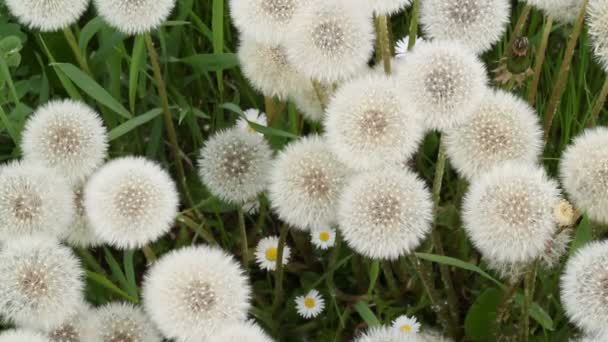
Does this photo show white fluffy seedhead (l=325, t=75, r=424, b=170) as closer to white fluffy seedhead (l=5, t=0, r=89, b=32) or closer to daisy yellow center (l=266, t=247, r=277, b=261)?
daisy yellow center (l=266, t=247, r=277, b=261)

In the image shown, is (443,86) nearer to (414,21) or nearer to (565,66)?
(414,21)

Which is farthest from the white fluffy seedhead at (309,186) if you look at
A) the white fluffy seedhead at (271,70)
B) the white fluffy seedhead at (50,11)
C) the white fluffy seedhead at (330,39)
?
the white fluffy seedhead at (50,11)

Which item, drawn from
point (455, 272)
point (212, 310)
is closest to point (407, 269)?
point (455, 272)

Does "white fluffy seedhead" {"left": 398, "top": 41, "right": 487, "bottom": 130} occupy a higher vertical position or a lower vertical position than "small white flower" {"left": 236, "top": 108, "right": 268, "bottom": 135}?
higher

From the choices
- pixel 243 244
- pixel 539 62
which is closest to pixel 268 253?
pixel 243 244

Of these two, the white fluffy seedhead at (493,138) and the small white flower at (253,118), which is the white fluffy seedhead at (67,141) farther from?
the white fluffy seedhead at (493,138)

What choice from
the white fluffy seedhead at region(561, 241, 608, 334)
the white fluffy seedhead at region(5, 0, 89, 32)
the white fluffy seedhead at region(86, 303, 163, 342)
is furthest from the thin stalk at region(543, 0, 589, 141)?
the white fluffy seedhead at region(5, 0, 89, 32)

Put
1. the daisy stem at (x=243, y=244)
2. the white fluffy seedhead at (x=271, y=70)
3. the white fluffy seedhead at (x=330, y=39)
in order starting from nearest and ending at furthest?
the white fluffy seedhead at (x=330, y=39)
the white fluffy seedhead at (x=271, y=70)
the daisy stem at (x=243, y=244)
